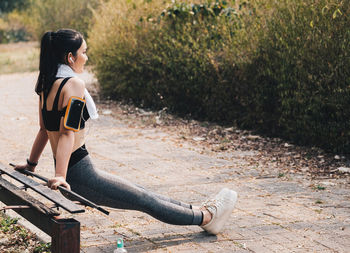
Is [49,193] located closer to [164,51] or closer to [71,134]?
[71,134]

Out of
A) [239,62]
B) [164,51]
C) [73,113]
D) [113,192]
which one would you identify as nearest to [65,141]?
[73,113]

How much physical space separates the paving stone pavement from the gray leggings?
0.33 metres

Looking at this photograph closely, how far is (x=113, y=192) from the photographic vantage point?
4020 millimetres

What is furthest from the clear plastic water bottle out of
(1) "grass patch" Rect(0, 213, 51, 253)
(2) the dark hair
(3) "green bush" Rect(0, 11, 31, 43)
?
(3) "green bush" Rect(0, 11, 31, 43)

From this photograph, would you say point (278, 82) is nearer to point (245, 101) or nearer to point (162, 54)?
point (245, 101)

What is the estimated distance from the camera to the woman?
3.72 metres

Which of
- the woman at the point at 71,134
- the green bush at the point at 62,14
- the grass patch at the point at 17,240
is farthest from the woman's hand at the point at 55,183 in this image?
the green bush at the point at 62,14

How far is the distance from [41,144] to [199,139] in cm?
477

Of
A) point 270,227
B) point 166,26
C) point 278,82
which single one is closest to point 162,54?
point 166,26

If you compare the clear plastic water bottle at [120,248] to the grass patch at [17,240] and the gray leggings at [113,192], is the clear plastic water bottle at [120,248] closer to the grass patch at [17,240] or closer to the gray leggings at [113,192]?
the gray leggings at [113,192]

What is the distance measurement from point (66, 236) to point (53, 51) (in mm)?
1310

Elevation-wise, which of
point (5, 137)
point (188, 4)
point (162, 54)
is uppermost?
point (188, 4)

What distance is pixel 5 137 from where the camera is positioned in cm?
901

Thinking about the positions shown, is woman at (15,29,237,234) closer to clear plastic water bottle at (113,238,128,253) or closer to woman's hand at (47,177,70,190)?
woman's hand at (47,177,70,190)
